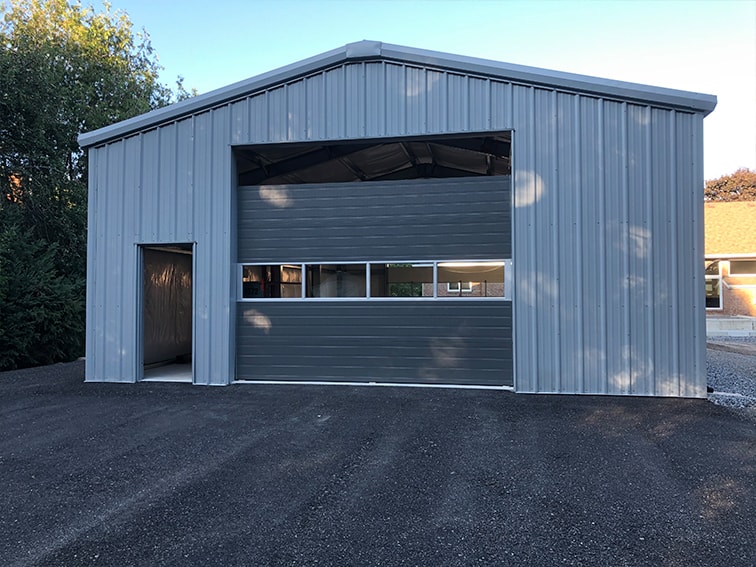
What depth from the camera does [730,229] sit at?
2239 centimetres

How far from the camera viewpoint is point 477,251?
7973 mm

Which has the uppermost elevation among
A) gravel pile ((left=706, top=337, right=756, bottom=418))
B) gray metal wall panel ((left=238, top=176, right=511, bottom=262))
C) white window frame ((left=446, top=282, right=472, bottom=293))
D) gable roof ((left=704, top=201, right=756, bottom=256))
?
gable roof ((left=704, top=201, right=756, bottom=256))

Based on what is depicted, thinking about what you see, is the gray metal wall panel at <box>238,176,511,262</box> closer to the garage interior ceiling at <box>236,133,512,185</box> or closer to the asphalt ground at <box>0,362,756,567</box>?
the garage interior ceiling at <box>236,133,512,185</box>

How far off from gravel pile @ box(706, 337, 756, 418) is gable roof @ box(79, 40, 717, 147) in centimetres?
425

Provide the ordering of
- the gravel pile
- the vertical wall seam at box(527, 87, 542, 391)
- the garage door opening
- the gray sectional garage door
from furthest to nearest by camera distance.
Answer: the garage door opening < the gray sectional garage door < the vertical wall seam at box(527, 87, 542, 391) < the gravel pile

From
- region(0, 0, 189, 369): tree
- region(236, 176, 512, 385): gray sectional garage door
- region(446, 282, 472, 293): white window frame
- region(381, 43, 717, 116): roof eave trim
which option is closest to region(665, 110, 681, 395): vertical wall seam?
region(381, 43, 717, 116): roof eave trim

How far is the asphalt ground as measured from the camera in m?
2.91

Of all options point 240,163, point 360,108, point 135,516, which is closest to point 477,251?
point 360,108

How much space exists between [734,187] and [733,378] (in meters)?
38.1

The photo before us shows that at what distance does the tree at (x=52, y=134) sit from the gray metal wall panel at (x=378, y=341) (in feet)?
20.5

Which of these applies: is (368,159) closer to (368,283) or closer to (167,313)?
(368,283)

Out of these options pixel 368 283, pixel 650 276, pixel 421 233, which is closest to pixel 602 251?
pixel 650 276

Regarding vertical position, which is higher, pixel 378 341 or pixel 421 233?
pixel 421 233

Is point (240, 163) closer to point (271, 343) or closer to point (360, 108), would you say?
point (360, 108)
